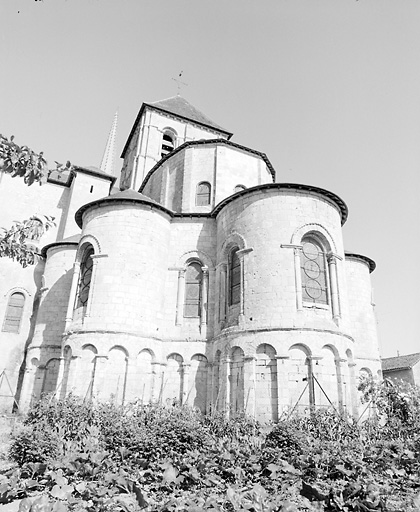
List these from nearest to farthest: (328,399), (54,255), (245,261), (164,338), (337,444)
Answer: (337,444), (328,399), (245,261), (164,338), (54,255)

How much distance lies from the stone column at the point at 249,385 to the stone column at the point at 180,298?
3789mm

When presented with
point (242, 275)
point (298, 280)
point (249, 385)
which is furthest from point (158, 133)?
point (249, 385)

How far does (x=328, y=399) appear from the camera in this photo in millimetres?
11914

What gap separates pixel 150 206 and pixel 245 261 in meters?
4.93

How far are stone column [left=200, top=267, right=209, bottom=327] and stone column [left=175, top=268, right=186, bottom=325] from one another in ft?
2.62

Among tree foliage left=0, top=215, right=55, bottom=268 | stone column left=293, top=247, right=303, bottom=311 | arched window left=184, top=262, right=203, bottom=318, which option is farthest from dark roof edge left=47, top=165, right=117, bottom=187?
tree foliage left=0, top=215, right=55, bottom=268

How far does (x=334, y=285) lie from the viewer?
1410cm

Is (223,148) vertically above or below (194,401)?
above

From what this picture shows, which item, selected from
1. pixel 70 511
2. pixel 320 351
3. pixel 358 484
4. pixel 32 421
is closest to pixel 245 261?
pixel 320 351

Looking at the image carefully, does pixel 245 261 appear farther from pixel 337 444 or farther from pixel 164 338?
pixel 337 444

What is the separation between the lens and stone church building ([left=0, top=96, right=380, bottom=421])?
1269 cm

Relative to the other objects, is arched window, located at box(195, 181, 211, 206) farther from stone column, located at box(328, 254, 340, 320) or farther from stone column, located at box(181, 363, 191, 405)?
stone column, located at box(181, 363, 191, 405)

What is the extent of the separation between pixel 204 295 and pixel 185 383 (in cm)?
355

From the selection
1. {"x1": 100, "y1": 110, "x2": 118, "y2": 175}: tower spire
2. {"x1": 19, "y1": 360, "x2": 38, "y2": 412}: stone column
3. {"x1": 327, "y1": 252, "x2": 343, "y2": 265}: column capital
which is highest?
{"x1": 100, "y1": 110, "x2": 118, "y2": 175}: tower spire
